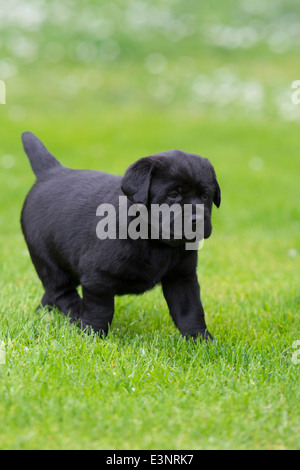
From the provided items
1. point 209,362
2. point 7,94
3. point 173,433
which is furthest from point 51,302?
point 7,94

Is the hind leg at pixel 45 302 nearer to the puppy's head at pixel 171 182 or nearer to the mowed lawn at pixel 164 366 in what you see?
the mowed lawn at pixel 164 366

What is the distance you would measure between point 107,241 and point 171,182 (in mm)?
510

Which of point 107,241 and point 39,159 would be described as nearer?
point 107,241

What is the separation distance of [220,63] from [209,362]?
1560 centimetres

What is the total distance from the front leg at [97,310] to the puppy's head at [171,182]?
569mm

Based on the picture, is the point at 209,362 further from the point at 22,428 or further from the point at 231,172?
the point at 231,172

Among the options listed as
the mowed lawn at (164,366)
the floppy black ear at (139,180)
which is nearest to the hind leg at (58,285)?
the mowed lawn at (164,366)

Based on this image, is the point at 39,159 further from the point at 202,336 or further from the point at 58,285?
the point at 202,336

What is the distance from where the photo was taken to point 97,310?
3.28m

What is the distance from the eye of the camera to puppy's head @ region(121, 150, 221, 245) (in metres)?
2.83

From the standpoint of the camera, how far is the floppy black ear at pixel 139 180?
2.87 meters

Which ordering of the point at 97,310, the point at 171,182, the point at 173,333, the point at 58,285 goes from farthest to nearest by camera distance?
1. the point at 58,285
2. the point at 173,333
3. the point at 97,310
4. the point at 171,182

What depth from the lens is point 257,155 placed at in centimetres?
1039

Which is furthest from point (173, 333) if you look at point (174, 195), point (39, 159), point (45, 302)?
point (39, 159)
